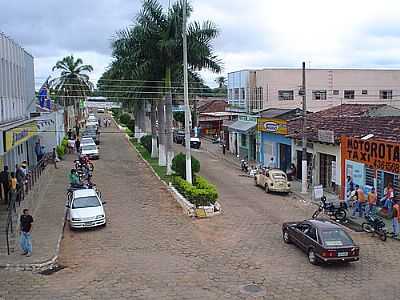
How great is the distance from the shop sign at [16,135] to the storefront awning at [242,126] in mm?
20215

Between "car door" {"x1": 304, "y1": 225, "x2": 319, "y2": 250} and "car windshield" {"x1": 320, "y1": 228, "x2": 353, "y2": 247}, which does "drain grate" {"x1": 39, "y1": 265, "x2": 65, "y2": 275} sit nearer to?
"car door" {"x1": 304, "y1": 225, "x2": 319, "y2": 250}

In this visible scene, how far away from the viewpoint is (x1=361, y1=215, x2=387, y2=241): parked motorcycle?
1998 centimetres

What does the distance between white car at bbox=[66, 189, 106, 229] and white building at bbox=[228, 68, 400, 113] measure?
1104 inches

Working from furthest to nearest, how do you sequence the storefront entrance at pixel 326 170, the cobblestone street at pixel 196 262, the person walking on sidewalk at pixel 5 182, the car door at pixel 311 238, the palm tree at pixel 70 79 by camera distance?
the palm tree at pixel 70 79 < the storefront entrance at pixel 326 170 < the person walking on sidewalk at pixel 5 182 < the car door at pixel 311 238 < the cobblestone street at pixel 196 262

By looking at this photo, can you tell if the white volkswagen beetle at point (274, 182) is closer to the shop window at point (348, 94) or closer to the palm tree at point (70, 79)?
the shop window at point (348, 94)

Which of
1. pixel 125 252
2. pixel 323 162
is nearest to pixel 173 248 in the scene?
pixel 125 252

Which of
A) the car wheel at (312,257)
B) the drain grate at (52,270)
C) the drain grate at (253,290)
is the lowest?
the drain grate at (253,290)

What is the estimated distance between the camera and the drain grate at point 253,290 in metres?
14.2

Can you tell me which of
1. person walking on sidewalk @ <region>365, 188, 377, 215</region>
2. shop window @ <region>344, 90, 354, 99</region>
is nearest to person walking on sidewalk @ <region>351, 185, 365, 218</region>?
person walking on sidewalk @ <region>365, 188, 377, 215</region>

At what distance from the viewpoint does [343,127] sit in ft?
101

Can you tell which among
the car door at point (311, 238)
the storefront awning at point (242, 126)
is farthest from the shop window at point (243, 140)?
the car door at point (311, 238)

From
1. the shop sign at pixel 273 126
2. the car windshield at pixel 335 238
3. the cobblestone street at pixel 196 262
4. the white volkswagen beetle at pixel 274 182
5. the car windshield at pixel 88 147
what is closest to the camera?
the cobblestone street at pixel 196 262

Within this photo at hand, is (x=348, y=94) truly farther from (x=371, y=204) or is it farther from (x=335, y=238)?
(x=335, y=238)

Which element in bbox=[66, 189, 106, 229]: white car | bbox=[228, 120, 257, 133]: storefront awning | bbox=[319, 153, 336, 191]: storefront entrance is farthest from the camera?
bbox=[228, 120, 257, 133]: storefront awning
